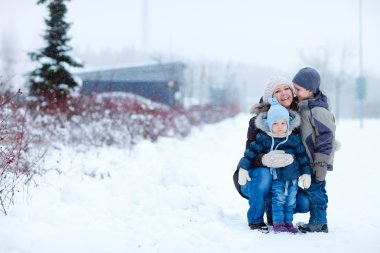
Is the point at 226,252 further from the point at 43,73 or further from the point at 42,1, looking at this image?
the point at 42,1

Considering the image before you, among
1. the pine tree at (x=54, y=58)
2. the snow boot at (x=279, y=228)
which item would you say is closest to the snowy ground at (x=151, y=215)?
the snow boot at (x=279, y=228)

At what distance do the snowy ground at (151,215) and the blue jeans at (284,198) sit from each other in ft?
0.74

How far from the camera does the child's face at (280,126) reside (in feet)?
11.5

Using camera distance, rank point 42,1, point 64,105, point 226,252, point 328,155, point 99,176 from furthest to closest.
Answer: point 42,1 → point 64,105 → point 99,176 → point 328,155 → point 226,252

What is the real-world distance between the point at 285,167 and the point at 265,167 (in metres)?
0.19

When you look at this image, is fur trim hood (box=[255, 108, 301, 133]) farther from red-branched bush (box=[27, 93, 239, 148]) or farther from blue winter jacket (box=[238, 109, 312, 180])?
red-branched bush (box=[27, 93, 239, 148])

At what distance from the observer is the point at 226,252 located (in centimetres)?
296

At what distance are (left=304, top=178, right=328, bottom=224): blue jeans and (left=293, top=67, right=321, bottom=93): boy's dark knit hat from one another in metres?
0.92

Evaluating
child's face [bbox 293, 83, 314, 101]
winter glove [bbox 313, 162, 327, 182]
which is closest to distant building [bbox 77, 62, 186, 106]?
child's face [bbox 293, 83, 314, 101]

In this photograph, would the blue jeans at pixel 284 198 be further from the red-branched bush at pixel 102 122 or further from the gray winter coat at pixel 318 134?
the red-branched bush at pixel 102 122

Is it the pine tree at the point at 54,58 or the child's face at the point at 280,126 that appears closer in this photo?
the child's face at the point at 280,126

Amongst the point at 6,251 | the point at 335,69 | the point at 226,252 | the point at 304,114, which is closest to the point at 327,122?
the point at 304,114

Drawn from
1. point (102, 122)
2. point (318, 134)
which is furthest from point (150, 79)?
point (318, 134)

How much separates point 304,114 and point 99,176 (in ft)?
10.7
